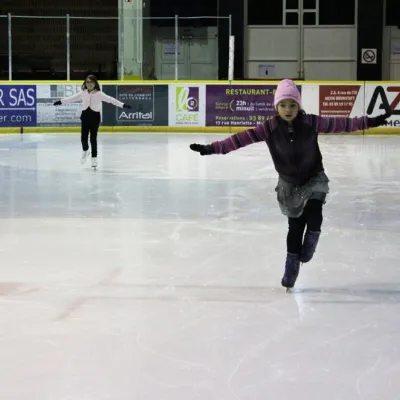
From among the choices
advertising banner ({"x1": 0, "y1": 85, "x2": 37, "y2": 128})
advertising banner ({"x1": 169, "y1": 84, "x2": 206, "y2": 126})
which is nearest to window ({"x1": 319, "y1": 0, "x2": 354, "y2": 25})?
advertising banner ({"x1": 169, "y1": 84, "x2": 206, "y2": 126})

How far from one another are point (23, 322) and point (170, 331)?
0.66 m

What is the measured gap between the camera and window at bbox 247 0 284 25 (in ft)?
75.8

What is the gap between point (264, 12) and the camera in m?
23.2

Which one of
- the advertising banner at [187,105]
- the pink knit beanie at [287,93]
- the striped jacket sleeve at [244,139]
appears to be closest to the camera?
the pink knit beanie at [287,93]

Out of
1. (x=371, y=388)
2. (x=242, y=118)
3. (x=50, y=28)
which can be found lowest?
(x=371, y=388)

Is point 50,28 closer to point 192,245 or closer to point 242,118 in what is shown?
point 242,118

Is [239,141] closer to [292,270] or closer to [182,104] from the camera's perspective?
[292,270]

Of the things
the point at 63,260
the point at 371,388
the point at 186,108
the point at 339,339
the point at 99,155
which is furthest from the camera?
the point at 186,108

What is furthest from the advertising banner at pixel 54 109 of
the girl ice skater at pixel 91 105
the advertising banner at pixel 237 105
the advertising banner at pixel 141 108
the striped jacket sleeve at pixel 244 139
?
the striped jacket sleeve at pixel 244 139

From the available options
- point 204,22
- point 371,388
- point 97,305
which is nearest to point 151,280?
point 97,305

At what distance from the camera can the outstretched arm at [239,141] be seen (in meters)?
4.02

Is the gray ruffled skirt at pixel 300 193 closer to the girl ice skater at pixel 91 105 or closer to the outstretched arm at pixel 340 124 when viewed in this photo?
the outstretched arm at pixel 340 124

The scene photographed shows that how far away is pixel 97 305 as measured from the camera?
3965 mm

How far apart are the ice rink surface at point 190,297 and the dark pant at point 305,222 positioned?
25cm
